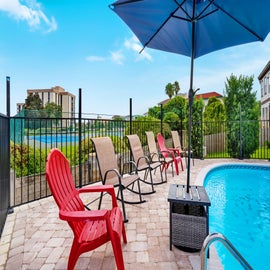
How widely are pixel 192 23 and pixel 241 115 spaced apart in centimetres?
748

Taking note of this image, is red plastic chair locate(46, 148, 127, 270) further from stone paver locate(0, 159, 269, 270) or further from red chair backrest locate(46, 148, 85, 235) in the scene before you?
stone paver locate(0, 159, 269, 270)

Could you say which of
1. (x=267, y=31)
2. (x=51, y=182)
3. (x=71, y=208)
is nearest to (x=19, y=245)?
(x=71, y=208)

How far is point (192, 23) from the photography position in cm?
210

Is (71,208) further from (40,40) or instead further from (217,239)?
(40,40)

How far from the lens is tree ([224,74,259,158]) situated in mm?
8531

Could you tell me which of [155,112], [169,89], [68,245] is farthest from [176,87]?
[68,245]

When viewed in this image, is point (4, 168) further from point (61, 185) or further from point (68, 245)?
point (61, 185)

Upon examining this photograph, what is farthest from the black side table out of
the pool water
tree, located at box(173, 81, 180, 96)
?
tree, located at box(173, 81, 180, 96)

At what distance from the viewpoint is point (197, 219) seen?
1.94 meters

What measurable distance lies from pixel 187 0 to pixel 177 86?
3909cm

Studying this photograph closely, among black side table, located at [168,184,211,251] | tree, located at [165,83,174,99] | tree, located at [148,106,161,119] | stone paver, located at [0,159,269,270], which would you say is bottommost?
stone paver, located at [0,159,269,270]

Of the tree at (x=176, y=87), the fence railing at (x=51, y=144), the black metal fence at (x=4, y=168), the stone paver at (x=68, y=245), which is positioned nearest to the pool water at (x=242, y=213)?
the stone paver at (x=68, y=245)

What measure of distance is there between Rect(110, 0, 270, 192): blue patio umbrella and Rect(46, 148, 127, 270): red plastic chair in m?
1.06

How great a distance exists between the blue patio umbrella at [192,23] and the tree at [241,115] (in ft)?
20.3
